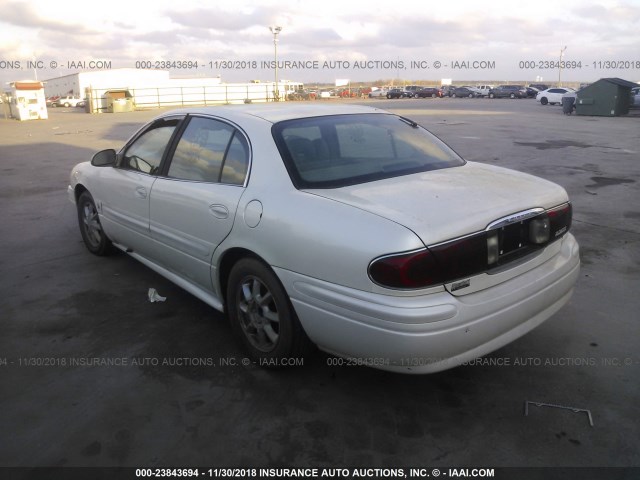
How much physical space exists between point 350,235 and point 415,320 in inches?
19.4

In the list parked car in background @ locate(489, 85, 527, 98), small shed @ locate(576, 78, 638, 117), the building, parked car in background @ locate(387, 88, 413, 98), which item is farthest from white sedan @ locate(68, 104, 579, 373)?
parked car in background @ locate(489, 85, 527, 98)

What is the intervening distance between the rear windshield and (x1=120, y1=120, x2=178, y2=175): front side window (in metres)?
1.22

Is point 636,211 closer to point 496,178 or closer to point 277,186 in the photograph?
point 496,178

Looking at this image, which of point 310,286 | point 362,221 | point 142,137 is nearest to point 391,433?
point 310,286

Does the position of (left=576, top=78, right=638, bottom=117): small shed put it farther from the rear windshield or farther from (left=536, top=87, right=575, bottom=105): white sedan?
the rear windshield

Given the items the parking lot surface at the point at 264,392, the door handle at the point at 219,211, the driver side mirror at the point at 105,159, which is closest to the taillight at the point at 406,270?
the parking lot surface at the point at 264,392

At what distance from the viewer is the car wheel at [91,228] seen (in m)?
5.18

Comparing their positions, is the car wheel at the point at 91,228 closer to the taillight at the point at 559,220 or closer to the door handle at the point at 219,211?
the door handle at the point at 219,211

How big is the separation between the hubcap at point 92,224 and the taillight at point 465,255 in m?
3.71

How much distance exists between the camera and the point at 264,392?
9.81 feet

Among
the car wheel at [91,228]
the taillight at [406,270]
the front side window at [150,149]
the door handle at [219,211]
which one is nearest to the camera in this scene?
the taillight at [406,270]

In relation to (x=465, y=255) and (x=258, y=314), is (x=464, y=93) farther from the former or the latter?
(x=465, y=255)

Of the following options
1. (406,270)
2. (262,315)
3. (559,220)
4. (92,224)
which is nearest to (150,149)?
(92,224)

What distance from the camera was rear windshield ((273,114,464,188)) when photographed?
3074 mm
